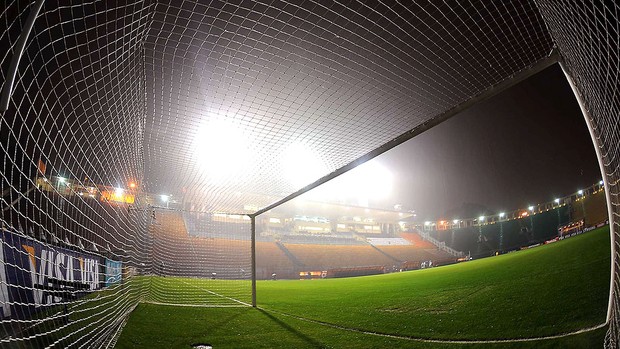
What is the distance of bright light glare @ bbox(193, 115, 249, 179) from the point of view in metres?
3.89

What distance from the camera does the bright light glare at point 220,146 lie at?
12.8ft

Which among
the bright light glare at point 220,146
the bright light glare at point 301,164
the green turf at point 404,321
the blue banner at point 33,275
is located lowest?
the green turf at point 404,321

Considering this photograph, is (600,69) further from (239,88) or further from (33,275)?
(33,275)

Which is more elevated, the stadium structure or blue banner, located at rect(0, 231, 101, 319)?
the stadium structure

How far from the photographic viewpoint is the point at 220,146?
14.5ft

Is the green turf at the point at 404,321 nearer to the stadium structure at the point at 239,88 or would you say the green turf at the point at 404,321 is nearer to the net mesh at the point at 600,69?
the stadium structure at the point at 239,88

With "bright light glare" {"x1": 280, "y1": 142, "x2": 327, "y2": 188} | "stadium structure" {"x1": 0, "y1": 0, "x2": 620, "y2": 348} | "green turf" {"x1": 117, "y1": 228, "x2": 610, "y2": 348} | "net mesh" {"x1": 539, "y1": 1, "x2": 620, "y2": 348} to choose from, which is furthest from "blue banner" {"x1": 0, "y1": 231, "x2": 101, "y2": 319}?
"net mesh" {"x1": 539, "y1": 1, "x2": 620, "y2": 348}

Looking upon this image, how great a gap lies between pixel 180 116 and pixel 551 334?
181 inches

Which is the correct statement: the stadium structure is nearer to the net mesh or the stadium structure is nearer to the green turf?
the net mesh

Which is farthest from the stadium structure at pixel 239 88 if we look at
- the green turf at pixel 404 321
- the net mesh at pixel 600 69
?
the green turf at pixel 404 321

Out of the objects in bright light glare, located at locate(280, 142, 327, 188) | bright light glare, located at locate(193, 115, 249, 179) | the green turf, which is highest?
bright light glare, located at locate(193, 115, 249, 179)

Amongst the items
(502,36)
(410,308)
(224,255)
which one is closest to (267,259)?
(224,255)

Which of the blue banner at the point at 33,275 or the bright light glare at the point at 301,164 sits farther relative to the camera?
the bright light glare at the point at 301,164

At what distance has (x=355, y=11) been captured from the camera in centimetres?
242
